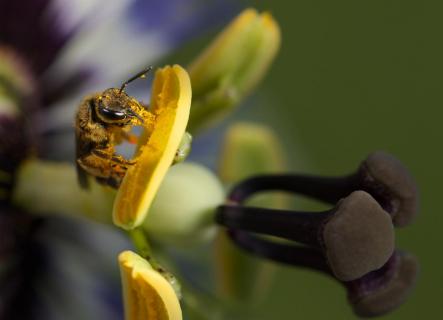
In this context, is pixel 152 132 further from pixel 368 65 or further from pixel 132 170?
pixel 368 65

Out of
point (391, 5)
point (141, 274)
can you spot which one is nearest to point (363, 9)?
point (391, 5)

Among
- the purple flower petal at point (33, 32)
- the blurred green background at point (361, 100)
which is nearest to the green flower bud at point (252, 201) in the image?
the blurred green background at point (361, 100)

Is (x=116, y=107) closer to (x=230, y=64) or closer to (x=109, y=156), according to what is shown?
(x=109, y=156)

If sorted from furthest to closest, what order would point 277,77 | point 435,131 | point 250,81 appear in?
point 277,77 → point 435,131 → point 250,81

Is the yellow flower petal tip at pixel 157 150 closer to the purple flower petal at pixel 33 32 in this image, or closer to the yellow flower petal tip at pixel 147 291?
the yellow flower petal tip at pixel 147 291

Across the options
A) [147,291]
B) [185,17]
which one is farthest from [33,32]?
[147,291]

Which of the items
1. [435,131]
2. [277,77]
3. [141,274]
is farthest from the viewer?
[277,77]
